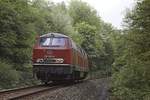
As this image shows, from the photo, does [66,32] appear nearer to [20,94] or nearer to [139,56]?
[139,56]

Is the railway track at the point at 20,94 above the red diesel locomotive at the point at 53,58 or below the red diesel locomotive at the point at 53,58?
below

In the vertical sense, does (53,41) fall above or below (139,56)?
above

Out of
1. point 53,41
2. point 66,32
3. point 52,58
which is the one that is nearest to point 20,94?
point 52,58

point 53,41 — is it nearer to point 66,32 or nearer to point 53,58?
point 53,58

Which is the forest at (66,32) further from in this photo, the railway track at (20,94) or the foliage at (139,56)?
the railway track at (20,94)

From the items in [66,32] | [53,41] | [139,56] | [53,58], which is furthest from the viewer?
[66,32]

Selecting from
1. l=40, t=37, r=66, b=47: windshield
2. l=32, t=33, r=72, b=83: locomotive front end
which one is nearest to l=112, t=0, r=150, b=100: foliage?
l=32, t=33, r=72, b=83: locomotive front end

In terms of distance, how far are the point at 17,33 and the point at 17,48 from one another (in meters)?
1.19

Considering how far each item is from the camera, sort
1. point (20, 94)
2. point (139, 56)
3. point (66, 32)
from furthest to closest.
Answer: point (66, 32)
point (139, 56)
point (20, 94)

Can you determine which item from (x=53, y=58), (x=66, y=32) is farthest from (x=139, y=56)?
(x=66, y=32)

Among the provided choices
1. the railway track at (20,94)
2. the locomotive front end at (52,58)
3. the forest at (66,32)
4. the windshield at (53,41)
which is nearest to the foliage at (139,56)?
the forest at (66,32)

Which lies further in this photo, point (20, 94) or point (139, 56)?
point (139, 56)

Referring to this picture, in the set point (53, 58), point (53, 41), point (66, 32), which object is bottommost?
Result: point (53, 58)

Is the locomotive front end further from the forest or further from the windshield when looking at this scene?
the forest
